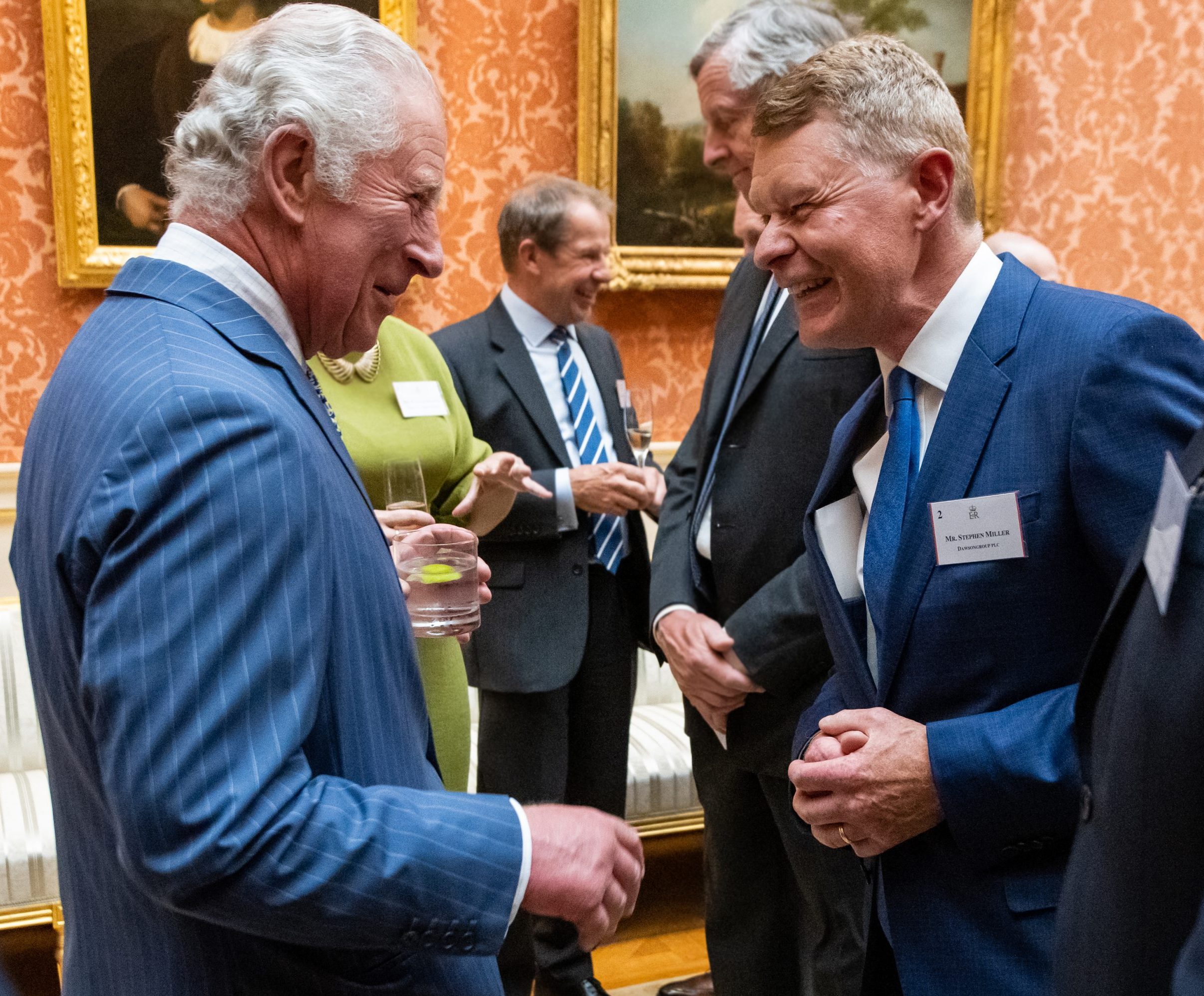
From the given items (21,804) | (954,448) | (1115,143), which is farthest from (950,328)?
(1115,143)

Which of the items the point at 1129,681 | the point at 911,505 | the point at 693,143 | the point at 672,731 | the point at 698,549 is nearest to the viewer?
the point at 1129,681

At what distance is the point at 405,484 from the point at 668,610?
651 mm

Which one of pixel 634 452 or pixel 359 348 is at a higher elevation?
pixel 359 348

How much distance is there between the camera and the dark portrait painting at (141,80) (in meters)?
3.73

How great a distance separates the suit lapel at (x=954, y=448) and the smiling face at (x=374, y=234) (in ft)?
2.24

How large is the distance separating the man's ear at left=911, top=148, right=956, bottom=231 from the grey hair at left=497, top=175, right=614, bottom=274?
2012 millimetres

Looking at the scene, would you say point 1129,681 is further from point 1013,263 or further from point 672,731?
point 672,731

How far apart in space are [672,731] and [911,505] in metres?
2.79

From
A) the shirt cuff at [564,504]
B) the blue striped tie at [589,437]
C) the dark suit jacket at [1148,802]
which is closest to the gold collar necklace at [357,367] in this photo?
the shirt cuff at [564,504]

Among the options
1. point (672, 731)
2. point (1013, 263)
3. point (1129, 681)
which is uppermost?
point (1013, 263)

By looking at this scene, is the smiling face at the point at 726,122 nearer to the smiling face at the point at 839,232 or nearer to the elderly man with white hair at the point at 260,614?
the smiling face at the point at 839,232

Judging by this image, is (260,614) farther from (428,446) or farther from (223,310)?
(428,446)

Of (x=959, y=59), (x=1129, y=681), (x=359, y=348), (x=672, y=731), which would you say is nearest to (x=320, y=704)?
(x=359, y=348)

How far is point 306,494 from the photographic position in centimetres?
104
